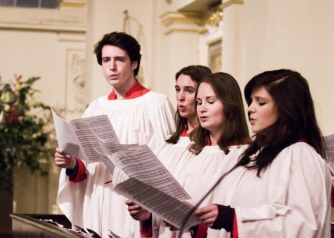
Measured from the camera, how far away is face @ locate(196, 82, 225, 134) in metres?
3.03

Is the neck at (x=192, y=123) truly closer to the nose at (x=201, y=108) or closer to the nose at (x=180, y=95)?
the nose at (x=180, y=95)

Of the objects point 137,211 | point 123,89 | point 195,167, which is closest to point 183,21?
point 123,89

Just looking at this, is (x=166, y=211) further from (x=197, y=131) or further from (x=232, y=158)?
(x=197, y=131)

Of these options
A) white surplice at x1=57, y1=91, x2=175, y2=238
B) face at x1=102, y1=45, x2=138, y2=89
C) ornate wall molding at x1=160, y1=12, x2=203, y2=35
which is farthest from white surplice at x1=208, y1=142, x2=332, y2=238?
ornate wall molding at x1=160, y1=12, x2=203, y2=35

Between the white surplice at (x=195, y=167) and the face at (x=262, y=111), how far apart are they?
18.0 inches

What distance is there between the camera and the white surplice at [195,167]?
2.94 metres

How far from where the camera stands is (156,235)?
3.14m

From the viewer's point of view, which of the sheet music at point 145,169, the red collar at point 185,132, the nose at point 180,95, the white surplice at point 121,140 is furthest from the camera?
the white surplice at point 121,140

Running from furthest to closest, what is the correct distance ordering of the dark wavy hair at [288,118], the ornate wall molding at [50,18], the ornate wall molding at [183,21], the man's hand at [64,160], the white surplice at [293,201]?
the ornate wall molding at [50,18] → the ornate wall molding at [183,21] → the man's hand at [64,160] → the dark wavy hair at [288,118] → the white surplice at [293,201]

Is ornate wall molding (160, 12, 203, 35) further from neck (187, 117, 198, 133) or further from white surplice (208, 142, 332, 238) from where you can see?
white surplice (208, 142, 332, 238)

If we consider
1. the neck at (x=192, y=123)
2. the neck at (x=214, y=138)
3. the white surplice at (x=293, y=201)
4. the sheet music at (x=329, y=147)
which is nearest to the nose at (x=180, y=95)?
the neck at (x=192, y=123)

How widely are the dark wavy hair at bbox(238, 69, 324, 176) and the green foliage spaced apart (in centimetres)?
503

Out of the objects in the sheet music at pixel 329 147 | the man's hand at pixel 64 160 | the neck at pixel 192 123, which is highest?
the neck at pixel 192 123

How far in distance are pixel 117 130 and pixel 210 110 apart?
1.05 m
